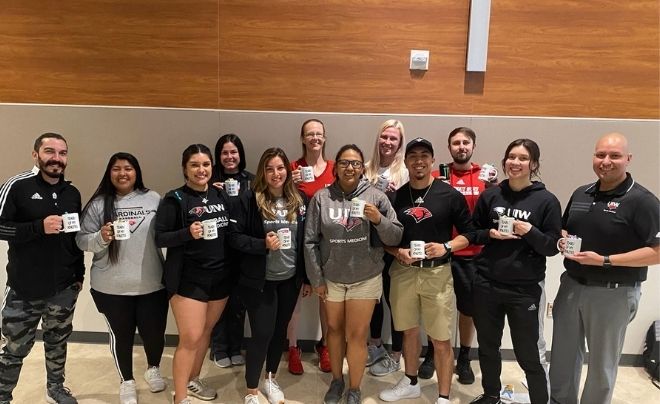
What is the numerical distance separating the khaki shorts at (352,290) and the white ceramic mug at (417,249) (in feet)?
1.14

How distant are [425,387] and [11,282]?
2724mm

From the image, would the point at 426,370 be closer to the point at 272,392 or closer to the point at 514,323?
the point at 514,323

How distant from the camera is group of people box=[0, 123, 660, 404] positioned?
7.72 ft

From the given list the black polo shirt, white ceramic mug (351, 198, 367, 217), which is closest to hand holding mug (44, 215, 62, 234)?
white ceramic mug (351, 198, 367, 217)

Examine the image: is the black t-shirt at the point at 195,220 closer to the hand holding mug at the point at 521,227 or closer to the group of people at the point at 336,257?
the group of people at the point at 336,257

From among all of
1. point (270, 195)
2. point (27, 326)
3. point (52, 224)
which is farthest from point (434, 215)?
point (27, 326)

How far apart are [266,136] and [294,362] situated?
1752 millimetres

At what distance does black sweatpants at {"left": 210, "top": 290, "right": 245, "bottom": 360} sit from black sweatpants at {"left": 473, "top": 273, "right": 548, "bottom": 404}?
1789 millimetres

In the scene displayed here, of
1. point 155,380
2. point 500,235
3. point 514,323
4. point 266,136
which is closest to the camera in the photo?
point 500,235

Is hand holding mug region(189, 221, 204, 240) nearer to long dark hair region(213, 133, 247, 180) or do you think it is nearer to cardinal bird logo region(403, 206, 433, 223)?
long dark hair region(213, 133, 247, 180)

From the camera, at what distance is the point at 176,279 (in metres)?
2.48

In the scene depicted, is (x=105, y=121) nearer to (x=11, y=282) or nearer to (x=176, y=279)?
(x=11, y=282)

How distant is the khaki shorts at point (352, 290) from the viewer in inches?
100

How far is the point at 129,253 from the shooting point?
2.56 m
